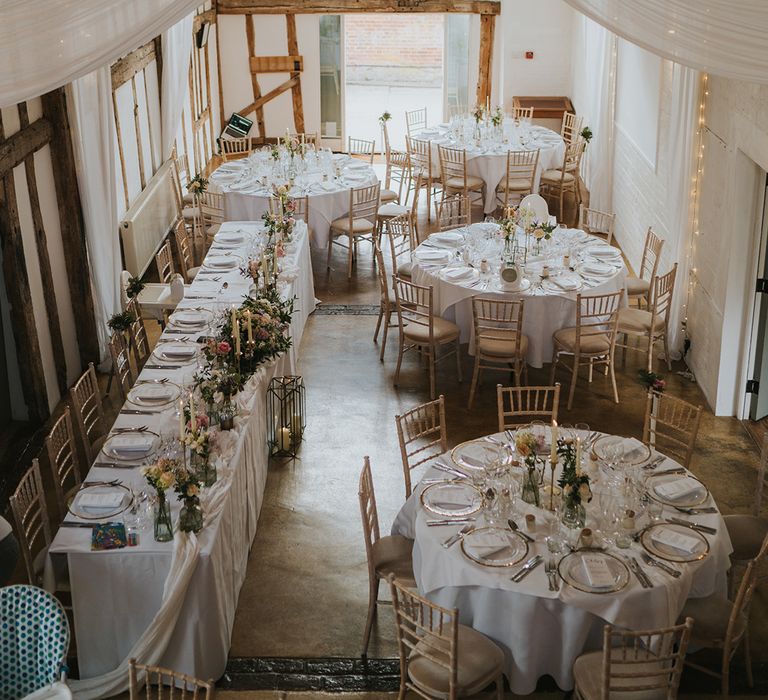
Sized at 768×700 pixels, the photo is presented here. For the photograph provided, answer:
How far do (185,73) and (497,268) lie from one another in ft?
18.0

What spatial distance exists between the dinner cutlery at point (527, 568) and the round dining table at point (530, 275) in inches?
139

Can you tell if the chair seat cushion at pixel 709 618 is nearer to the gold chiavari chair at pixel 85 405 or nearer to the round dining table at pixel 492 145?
the gold chiavari chair at pixel 85 405

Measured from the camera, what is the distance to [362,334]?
948cm

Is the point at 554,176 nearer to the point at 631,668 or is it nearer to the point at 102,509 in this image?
the point at 102,509

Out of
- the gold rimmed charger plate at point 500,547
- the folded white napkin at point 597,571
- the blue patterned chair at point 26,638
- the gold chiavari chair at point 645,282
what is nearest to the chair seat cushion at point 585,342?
the gold chiavari chair at point 645,282

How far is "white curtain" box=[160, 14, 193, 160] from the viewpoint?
37.7 ft

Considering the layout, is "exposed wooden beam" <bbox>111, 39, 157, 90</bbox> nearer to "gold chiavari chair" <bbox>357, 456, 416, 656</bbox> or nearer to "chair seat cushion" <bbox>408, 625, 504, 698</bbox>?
"gold chiavari chair" <bbox>357, 456, 416, 656</bbox>

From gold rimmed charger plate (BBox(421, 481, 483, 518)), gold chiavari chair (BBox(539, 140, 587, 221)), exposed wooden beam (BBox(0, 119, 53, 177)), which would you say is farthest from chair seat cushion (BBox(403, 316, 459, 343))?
gold chiavari chair (BBox(539, 140, 587, 221))

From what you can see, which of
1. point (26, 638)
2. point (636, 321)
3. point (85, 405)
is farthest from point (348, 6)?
point (26, 638)

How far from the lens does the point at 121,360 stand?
7227mm

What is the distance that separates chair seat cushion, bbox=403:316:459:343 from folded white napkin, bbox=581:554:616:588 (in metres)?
3.64

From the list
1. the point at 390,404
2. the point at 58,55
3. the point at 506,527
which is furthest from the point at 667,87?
the point at 58,55

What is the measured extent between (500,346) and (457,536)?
3242 mm

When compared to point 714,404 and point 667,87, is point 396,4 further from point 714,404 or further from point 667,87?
point 714,404
